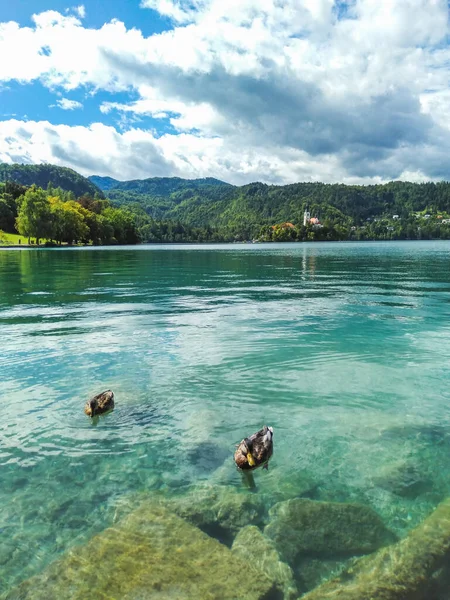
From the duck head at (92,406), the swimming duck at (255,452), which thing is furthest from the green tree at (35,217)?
the swimming duck at (255,452)

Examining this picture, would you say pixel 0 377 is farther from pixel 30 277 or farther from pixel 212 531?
pixel 30 277

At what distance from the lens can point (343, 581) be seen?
6141mm

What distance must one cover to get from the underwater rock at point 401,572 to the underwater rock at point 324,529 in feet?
1.07

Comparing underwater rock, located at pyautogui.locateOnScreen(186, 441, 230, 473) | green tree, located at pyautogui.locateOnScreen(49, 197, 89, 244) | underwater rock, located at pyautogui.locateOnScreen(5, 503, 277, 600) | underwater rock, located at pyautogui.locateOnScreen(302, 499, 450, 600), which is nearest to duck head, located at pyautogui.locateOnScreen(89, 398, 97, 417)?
underwater rock, located at pyautogui.locateOnScreen(186, 441, 230, 473)

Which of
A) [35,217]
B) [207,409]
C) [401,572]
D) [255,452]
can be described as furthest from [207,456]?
[35,217]

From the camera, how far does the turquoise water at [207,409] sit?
26.8 ft

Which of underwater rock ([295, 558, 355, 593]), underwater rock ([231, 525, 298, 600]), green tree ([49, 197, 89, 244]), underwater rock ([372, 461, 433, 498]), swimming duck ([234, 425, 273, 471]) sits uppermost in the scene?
green tree ([49, 197, 89, 244])

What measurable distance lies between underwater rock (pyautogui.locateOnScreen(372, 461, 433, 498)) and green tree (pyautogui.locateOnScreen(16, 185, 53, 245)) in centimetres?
16150

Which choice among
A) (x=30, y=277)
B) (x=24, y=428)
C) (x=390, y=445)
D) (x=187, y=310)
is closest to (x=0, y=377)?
(x=24, y=428)

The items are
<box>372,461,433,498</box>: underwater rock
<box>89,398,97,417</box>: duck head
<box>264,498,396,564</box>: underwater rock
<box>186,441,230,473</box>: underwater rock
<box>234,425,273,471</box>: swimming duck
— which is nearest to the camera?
<box>264,498,396,564</box>: underwater rock

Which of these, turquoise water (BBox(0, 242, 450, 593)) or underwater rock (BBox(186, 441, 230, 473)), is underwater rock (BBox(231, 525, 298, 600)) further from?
underwater rock (BBox(186, 441, 230, 473))

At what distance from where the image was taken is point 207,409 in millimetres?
12164

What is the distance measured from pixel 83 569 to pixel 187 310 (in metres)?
22.0

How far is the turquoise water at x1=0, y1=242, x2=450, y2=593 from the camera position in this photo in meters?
8.18
